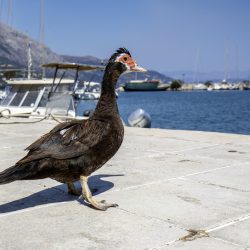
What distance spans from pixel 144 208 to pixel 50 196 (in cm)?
125

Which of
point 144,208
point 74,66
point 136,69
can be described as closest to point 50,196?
point 144,208

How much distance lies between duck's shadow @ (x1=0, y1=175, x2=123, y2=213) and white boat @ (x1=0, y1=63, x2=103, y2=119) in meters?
13.4

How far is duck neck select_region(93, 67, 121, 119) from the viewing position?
5.11 m

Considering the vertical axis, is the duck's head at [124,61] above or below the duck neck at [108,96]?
above

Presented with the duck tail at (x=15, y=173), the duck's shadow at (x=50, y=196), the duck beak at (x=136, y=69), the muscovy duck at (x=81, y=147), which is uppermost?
the duck beak at (x=136, y=69)

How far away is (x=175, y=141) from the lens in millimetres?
10219

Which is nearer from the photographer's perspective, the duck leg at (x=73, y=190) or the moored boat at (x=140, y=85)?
the duck leg at (x=73, y=190)

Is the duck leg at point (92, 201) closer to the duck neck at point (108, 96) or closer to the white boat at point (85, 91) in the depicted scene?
the duck neck at point (108, 96)

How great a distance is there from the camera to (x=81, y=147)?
480cm

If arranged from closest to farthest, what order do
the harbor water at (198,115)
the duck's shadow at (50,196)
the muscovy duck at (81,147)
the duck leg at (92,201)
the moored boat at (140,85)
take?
1. the muscovy duck at (81,147)
2. the duck leg at (92,201)
3. the duck's shadow at (50,196)
4. the harbor water at (198,115)
5. the moored boat at (140,85)

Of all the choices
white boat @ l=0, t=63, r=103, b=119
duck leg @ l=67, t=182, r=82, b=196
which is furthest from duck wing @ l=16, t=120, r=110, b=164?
white boat @ l=0, t=63, r=103, b=119

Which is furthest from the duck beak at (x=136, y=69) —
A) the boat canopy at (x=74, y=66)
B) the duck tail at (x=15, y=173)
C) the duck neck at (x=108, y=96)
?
the boat canopy at (x=74, y=66)

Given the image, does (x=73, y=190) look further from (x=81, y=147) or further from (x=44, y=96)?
(x=44, y=96)

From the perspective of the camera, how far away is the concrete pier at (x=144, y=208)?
3914mm
